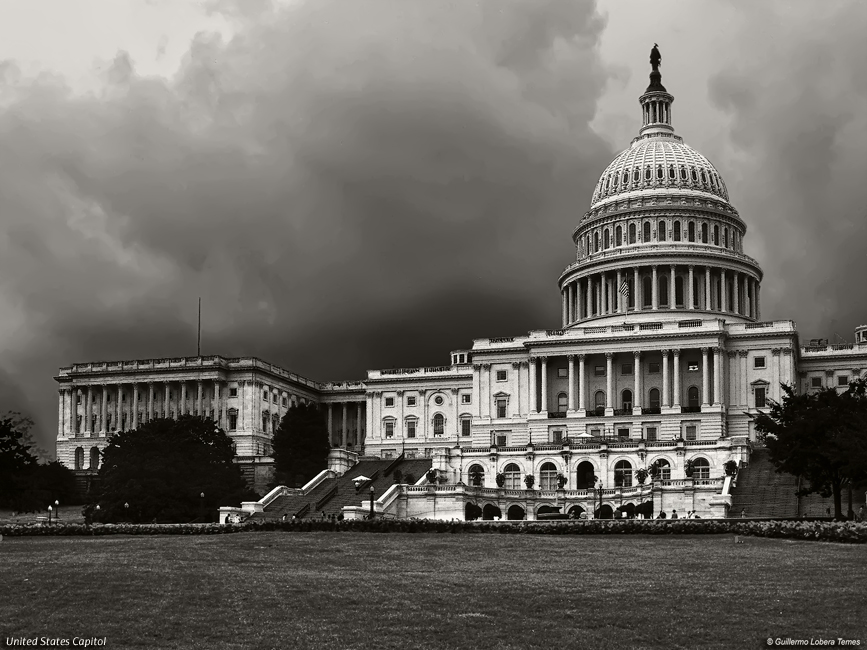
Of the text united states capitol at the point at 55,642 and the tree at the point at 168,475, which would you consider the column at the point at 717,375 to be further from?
the text united states capitol at the point at 55,642

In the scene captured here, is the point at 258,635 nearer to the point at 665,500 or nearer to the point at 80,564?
the point at 80,564

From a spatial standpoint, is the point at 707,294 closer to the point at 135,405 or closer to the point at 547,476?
the point at 547,476

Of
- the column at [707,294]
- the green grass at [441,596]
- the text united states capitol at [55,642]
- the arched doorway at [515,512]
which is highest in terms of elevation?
the column at [707,294]

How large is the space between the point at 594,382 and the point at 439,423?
71.6 ft

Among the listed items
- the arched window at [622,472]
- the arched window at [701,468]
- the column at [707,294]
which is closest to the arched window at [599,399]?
the column at [707,294]

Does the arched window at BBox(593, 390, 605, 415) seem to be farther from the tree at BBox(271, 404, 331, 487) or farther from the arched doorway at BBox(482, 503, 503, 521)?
the arched doorway at BBox(482, 503, 503, 521)

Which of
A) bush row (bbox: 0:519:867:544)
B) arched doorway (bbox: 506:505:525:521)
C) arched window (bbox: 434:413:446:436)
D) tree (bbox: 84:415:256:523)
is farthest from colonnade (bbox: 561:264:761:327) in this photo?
bush row (bbox: 0:519:867:544)

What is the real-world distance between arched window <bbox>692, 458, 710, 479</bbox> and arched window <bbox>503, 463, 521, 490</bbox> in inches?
588

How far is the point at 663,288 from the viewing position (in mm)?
150500

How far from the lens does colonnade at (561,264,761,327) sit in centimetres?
14862

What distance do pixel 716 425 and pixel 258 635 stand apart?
100871mm

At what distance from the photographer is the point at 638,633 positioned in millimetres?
32938

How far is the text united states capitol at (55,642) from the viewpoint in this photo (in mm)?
31938

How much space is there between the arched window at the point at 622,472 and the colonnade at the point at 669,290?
127 feet
